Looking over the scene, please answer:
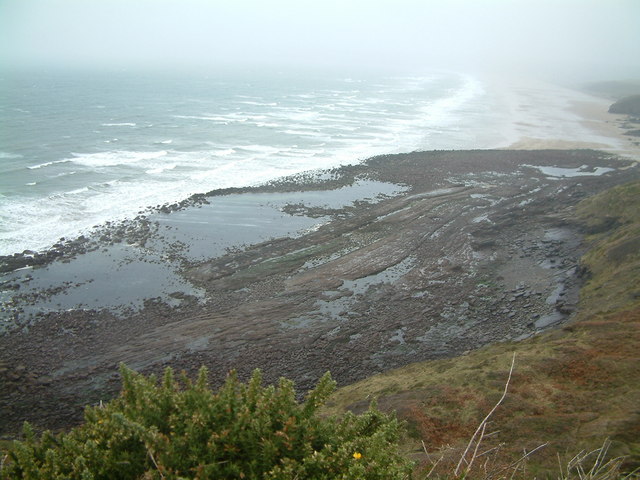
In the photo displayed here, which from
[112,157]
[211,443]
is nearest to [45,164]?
[112,157]

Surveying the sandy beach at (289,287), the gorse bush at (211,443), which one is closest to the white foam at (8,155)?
the sandy beach at (289,287)

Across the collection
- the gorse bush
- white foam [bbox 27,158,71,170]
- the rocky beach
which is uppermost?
white foam [bbox 27,158,71,170]

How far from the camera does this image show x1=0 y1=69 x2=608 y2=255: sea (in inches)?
1735

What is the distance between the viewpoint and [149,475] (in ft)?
25.4

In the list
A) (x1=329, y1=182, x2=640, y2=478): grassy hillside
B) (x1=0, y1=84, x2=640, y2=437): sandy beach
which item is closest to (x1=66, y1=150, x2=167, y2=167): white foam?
(x1=0, y1=84, x2=640, y2=437): sandy beach

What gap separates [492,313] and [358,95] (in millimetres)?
114201

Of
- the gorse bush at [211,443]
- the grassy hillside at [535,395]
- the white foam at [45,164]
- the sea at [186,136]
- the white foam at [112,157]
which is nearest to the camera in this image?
the gorse bush at [211,443]

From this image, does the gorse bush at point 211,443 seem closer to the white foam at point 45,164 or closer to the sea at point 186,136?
the sea at point 186,136

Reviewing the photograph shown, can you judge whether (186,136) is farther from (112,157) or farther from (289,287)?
(289,287)

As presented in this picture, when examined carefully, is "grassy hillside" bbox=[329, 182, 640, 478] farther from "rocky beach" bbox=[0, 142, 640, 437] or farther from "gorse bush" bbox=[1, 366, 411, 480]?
"gorse bush" bbox=[1, 366, 411, 480]

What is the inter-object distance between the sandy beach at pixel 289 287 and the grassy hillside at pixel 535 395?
3169 mm

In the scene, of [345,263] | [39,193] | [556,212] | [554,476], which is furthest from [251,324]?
[39,193]

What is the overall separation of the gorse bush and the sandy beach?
1196 centimetres

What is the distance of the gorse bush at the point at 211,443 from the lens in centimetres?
798
